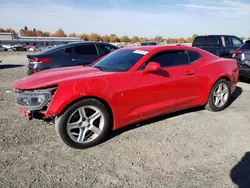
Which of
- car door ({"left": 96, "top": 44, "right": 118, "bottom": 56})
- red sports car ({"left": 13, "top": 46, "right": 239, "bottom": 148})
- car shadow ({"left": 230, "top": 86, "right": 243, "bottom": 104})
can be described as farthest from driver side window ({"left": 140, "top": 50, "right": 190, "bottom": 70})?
car door ({"left": 96, "top": 44, "right": 118, "bottom": 56})

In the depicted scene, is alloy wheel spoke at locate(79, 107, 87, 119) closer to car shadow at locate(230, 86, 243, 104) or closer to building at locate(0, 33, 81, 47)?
car shadow at locate(230, 86, 243, 104)

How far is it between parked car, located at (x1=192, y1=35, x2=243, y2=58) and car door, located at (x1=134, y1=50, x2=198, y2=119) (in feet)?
→ 20.5

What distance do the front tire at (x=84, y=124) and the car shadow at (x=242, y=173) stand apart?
1.81m

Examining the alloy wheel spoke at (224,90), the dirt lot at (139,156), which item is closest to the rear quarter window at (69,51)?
the dirt lot at (139,156)

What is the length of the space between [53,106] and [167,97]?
198 cm

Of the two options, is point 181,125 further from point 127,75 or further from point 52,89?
point 52,89

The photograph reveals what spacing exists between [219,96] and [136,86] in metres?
2.31

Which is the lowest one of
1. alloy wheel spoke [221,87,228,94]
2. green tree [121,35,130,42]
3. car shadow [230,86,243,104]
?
car shadow [230,86,243,104]

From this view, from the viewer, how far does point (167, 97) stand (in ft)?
13.1

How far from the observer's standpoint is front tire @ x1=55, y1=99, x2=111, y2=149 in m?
3.12

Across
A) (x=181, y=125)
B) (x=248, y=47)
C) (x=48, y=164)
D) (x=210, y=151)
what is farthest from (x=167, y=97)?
(x=248, y=47)

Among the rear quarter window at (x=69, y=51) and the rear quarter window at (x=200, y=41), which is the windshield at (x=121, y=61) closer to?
the rear quarter window at (x=69, y=51)

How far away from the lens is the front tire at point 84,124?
10.3ft

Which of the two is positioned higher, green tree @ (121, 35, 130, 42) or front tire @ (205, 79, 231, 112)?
green tree @ (121, 35, 130, 42)
